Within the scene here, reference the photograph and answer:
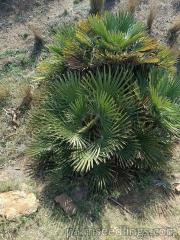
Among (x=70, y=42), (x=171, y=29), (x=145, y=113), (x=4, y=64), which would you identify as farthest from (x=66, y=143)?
(x=171, y=29)

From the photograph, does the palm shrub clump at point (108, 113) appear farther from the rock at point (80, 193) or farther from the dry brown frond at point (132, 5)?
the dry brown frond at point (132, 5)

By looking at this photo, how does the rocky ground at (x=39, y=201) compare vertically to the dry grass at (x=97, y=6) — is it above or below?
below

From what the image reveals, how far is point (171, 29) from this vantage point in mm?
9195

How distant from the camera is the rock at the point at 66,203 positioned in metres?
5.94

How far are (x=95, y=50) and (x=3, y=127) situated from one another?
86.6 inches

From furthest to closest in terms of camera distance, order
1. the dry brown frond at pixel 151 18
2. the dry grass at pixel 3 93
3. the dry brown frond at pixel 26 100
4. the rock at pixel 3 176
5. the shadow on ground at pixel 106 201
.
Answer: the dry brown frond at pixel 151 18 → the dry grass at pixel 3 93 → the dry brown frond at pixel 26 100 → the rock at pixel 3 176 → the shadow on ground at pixel 106 201

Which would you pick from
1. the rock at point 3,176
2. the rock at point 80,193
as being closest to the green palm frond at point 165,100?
the rock at point 80,193

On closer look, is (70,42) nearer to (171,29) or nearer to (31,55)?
(31,55)

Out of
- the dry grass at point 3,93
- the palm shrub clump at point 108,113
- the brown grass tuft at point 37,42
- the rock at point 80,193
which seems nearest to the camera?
the palm shrub clump at point 108,113

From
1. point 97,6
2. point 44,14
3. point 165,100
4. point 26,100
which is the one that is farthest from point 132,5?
point 165,100

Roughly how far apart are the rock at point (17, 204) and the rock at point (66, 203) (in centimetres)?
33

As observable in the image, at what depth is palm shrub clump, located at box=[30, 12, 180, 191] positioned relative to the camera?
5.97 metres

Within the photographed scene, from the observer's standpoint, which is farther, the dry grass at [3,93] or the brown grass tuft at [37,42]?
the brown grass tuft at [37,42]

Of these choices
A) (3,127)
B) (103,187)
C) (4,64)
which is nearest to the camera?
(103,187)
